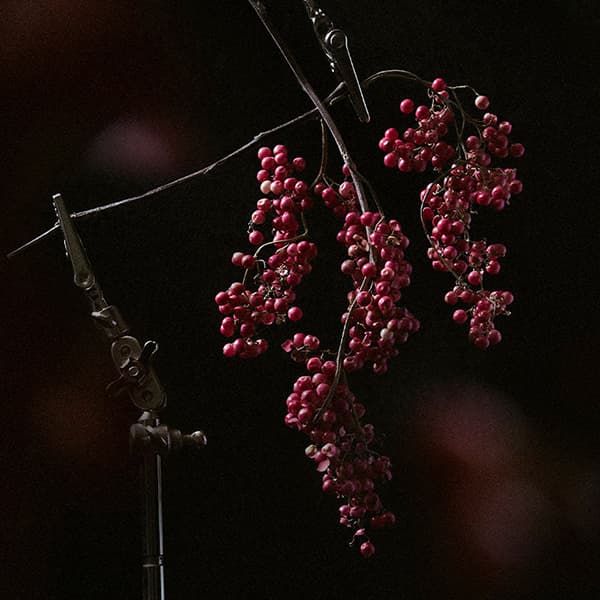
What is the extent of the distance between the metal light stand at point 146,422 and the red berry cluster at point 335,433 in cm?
13

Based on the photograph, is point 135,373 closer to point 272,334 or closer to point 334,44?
point 272,334

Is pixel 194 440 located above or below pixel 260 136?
below

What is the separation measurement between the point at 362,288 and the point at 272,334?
0.27 m

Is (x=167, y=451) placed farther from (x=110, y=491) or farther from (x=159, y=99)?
(x=159, y=99)

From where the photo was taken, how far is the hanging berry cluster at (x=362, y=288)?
2.71 feet

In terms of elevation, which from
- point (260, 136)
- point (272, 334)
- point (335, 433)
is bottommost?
point (335, 433)

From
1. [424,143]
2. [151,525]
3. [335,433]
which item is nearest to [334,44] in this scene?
[424,143]

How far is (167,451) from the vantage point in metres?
0.87

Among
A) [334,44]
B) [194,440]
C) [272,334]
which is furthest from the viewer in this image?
[272,334]

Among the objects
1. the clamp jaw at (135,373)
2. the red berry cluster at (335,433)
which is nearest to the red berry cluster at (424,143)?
the red berry cluster at (335,433)

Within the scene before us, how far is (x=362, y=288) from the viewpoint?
2.75 feet

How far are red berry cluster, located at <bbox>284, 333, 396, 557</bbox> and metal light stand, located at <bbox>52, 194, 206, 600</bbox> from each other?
128 millimetres

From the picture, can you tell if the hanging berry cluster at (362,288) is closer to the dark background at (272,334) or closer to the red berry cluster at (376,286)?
the red berry cluster at (376,286)

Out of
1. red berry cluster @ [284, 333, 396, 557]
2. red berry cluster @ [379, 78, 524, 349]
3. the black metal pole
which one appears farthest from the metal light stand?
red berry cluster @ [379, 78, 524, 349]
